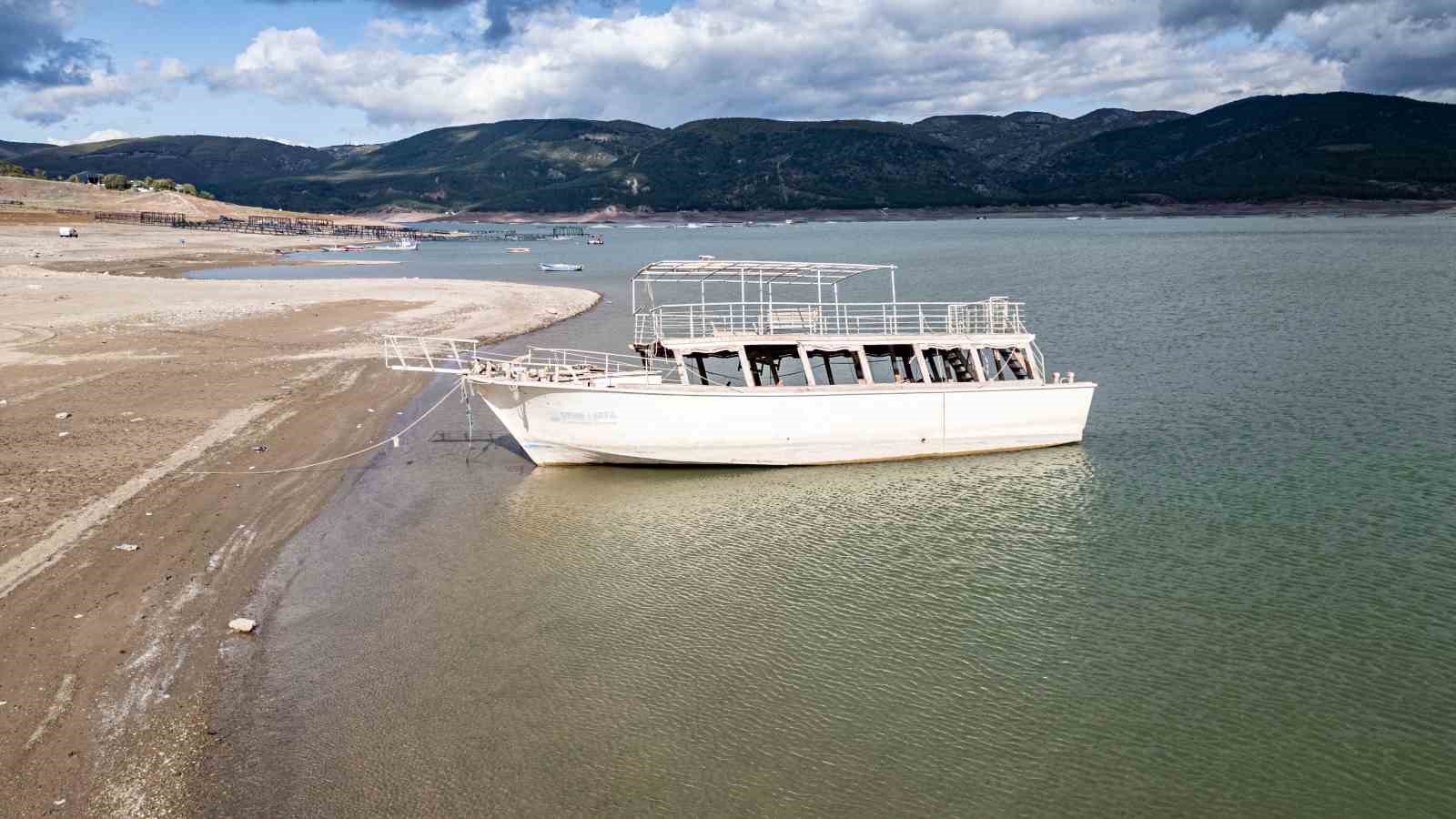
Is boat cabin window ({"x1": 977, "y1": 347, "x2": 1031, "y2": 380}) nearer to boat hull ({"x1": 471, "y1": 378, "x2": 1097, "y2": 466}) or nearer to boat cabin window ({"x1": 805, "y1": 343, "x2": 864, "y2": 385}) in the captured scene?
boat hull ({"x1": 471, "y1": 378, "x2": 1097, "y2": 466})

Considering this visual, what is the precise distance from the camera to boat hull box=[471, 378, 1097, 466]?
78.4 ft

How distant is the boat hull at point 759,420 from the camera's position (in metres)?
23.9

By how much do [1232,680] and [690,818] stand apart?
8.53m

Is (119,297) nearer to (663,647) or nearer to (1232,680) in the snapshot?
(663,647)

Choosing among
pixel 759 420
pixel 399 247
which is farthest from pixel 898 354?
pixel 399 247

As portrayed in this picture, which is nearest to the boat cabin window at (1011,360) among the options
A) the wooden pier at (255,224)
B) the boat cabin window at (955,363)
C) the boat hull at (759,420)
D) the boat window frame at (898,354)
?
the boat cabin window at (955,363)

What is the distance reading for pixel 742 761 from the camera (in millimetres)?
12109

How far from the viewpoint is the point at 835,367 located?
37094 millimetres

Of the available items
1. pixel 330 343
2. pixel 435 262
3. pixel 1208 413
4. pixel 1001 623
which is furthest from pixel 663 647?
pixel 435 262

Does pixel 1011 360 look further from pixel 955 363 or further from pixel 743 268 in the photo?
pixel 743 268

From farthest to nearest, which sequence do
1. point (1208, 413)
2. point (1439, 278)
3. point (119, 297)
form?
point (1439, 278) < point (119, 297) < point (1208, 413)

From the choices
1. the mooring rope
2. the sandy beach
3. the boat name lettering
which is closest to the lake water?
the mooring rope

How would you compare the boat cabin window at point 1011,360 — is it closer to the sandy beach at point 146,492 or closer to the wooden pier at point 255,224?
the sandy beach at point 146,492

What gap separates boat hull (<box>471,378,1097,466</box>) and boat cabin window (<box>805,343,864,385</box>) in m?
1.89
